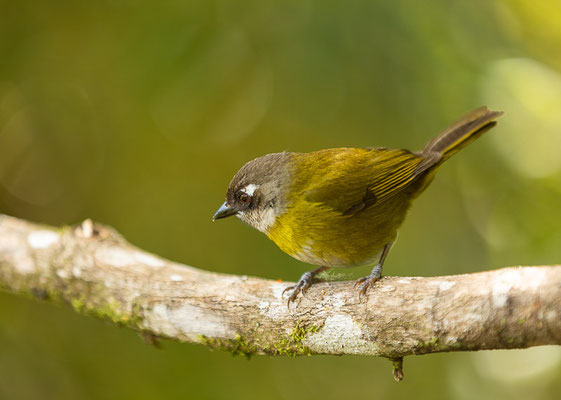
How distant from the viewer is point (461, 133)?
137 inches

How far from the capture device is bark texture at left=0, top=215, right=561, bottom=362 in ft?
6.80

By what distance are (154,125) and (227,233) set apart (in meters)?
1.34

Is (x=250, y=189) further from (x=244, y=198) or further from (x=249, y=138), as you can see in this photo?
(x=249, y=138)

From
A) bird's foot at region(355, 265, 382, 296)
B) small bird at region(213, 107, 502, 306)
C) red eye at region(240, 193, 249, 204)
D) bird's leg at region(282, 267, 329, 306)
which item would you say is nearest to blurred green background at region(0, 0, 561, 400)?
small bird at region(213, 107, 502, 306)

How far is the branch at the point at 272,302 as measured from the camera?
207cm

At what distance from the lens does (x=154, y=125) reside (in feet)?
17.8

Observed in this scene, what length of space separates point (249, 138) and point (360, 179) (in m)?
2.23

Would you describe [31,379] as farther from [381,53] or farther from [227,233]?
[381,53]

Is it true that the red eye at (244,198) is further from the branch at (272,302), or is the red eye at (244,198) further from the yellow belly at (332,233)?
the branch at (272,302)

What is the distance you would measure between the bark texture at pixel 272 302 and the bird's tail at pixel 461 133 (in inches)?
47.1

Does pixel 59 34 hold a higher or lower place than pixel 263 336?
higher

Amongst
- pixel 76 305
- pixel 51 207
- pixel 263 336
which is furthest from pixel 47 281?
pixel 51 207

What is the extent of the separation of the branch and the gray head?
430 mm

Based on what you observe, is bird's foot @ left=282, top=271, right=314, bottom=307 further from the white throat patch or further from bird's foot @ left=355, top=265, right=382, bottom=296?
the white throat patch
